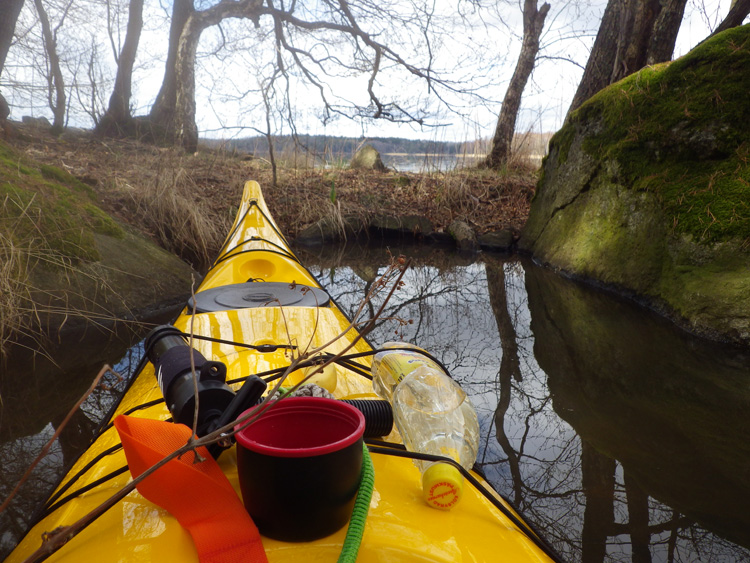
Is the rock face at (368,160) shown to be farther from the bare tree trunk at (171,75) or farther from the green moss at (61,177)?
the green moss at (61,177)

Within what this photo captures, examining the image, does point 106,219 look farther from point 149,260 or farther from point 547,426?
point 547,426

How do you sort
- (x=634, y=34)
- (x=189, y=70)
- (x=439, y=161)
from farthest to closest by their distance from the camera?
(x=189, y=70) → (x=439, y=161) → (x=634, y=34)

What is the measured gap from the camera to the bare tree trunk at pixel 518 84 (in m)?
8.51

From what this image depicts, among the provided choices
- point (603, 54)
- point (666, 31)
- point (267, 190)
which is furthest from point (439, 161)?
point (666, 31)

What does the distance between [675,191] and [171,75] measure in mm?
11601

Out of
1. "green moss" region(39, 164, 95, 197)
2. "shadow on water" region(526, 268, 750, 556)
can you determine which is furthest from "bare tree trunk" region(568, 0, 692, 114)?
"green moss" region(39, 164, 95, 197)

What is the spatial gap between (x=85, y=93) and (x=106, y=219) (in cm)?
855

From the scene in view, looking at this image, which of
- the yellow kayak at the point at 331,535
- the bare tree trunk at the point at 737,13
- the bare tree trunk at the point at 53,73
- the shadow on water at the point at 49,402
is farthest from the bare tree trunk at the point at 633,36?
the bare tree trunk at the point at 53,73

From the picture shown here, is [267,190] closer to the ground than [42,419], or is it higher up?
higher up

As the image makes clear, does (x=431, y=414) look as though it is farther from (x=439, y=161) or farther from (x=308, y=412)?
(x=439, y=161)

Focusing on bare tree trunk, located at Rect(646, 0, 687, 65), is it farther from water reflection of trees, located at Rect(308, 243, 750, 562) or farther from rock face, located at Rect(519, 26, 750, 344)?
water reflection of trees, located at Rect(308, 243, 750, 562)

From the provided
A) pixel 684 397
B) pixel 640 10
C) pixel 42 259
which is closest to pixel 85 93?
pixel 42 259

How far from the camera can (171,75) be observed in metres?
11.5

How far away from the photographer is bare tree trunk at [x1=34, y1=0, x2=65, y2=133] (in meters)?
10.4
